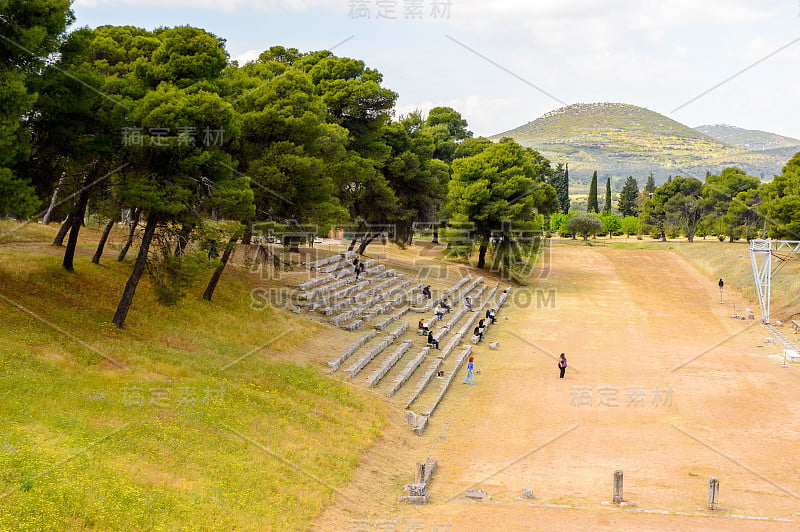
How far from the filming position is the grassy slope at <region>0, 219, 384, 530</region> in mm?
12883

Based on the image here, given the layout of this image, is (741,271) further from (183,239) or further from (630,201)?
(630,201)

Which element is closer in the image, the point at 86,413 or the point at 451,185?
the point at 86,413

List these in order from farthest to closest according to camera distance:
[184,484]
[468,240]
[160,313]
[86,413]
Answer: [468,240] < [160,313] < [86,413] < [184,484]

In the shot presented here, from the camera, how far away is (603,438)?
23609 mm

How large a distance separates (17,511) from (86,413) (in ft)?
15.7

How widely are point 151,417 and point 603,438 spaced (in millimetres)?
15027

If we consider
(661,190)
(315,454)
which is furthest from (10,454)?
(661,190)

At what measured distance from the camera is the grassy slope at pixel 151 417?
12.9 m

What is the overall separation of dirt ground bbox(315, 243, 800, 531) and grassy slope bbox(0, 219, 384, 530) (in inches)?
64.9

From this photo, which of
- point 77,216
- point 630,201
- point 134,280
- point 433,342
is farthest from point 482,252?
point 630,201

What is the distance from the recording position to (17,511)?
1134cm

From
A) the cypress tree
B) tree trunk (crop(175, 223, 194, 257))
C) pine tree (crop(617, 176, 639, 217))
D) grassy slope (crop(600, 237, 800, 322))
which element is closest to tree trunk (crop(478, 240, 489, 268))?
grassy slope (crop(600, 237, 800, 322))

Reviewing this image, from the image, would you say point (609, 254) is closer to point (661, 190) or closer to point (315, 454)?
point (661, 190)

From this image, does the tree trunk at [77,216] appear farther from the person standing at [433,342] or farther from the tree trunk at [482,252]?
the tree trunk at [482,252]
